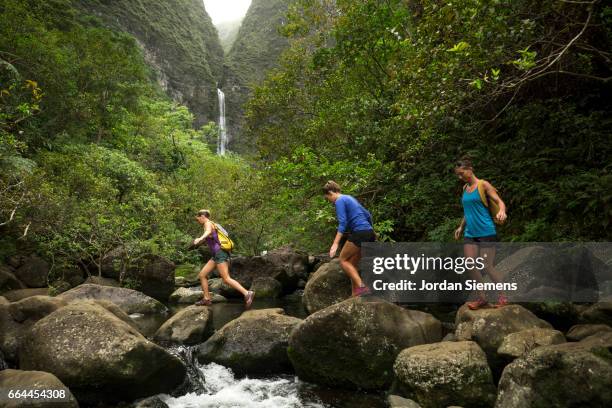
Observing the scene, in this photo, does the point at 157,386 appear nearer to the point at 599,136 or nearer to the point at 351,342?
the point at 351,342

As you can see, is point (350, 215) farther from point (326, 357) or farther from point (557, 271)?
point (557, 271)

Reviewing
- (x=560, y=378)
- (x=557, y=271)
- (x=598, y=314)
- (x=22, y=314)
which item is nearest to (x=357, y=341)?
(x=560, y=378)

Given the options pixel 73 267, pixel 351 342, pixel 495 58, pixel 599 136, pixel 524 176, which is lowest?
pixel 73 267

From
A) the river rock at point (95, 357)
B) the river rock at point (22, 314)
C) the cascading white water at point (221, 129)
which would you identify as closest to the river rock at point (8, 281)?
the river rock at point (22, 314)

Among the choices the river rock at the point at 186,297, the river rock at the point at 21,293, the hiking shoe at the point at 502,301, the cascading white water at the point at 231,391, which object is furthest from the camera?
the river rock at the point at 186,297

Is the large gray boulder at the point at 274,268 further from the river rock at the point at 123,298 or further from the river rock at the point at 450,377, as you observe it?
the river rock at the point at 450,377

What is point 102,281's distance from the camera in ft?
49.0

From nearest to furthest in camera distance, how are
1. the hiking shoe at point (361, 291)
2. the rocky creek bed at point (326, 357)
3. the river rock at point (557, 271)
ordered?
the rocky creek bed at point (326, 357)
the river rock at point (557, 271)
the hiking shoe at point (361, 291)

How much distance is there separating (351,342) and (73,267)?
12780mm

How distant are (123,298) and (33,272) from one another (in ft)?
17.0

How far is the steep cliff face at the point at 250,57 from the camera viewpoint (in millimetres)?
78562

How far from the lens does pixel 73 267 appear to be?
51.2 ft

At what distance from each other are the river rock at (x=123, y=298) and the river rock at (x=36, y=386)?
524 cm

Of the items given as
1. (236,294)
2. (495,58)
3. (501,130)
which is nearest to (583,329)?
(495,58)
